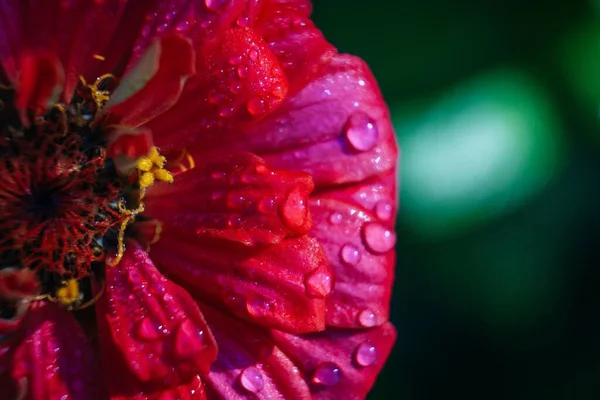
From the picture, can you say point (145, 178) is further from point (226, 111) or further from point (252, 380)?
point (252, 380)

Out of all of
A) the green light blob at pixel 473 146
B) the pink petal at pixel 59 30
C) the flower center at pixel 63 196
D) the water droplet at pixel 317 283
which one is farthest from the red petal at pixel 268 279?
the green light blob at pixel 473 146

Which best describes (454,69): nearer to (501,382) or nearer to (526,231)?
(526,231)

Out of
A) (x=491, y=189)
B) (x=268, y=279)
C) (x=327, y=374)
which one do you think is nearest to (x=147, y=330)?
(x=268, y=279)

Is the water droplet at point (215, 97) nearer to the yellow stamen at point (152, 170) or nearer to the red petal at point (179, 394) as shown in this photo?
the yellow stamen at point (152, 170)

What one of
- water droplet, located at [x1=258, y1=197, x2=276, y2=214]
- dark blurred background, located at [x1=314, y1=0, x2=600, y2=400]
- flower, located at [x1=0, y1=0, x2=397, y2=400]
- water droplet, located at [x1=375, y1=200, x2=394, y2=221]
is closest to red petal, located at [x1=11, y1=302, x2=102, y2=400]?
flower, located at [x1=0, y1=0, x2=397, y2=400]

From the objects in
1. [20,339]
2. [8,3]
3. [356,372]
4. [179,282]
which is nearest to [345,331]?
[356,372]
